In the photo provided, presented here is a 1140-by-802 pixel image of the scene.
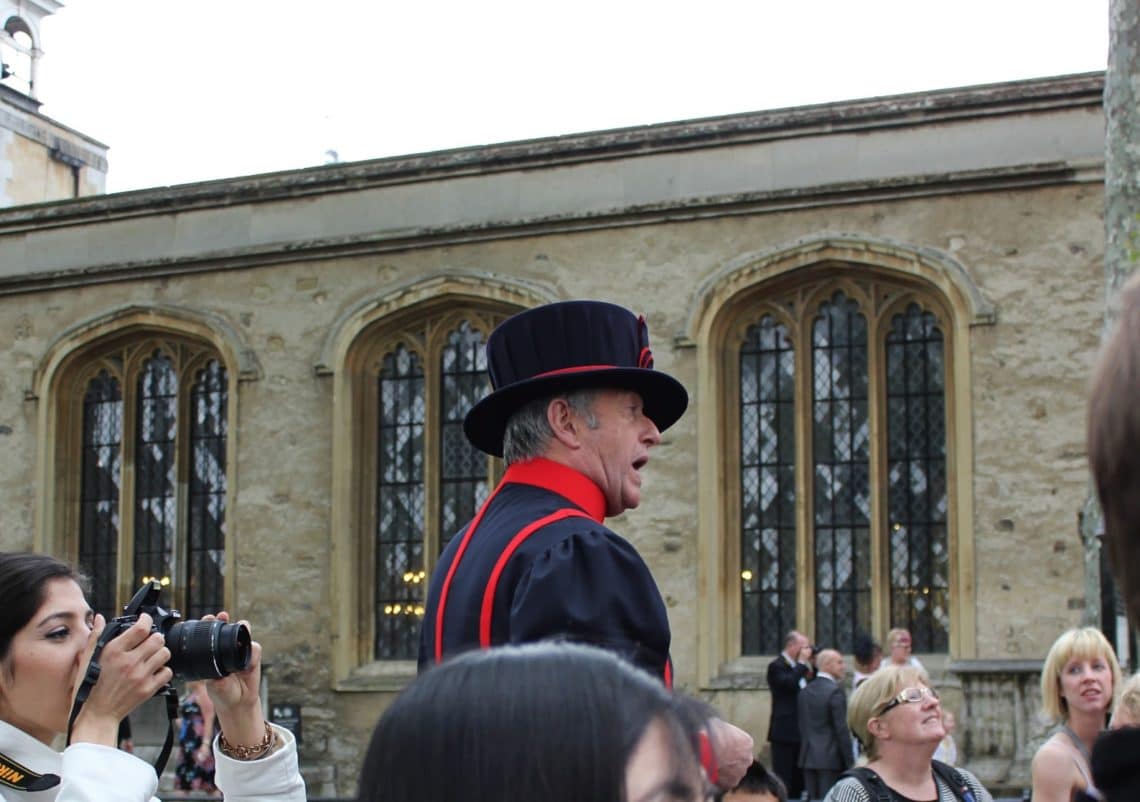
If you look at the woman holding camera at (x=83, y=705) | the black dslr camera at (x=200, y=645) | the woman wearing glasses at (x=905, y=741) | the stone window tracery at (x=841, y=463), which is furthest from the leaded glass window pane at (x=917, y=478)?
the black dslr camera at (x=200, y=645)

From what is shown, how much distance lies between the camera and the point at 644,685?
144 centimetres

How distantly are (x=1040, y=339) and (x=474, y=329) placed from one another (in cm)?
517

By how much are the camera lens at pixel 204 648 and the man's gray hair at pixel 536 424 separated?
2.91 feet

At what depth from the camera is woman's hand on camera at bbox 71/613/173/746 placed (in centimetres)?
267

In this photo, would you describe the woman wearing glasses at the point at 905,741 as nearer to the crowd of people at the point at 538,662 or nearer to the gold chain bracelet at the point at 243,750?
the crowd of people at the point at 538,662

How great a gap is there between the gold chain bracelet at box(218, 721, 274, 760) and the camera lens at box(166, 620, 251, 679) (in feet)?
0.58

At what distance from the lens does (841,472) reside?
1457cm

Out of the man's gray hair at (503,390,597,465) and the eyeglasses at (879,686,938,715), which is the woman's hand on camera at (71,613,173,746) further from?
the eyeglasses at (879,686,938,715)

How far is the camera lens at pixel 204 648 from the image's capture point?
2.83m

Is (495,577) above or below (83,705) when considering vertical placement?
above

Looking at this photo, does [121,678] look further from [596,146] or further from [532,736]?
[596,146]

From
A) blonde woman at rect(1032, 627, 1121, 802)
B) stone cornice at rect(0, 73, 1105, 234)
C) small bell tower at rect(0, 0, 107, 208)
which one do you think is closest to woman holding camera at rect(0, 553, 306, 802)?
blonde woman at rect(1032, 627, 1121, 802)

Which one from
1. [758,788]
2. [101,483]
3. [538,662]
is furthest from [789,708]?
[538,662]

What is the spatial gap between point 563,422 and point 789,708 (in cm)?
919
